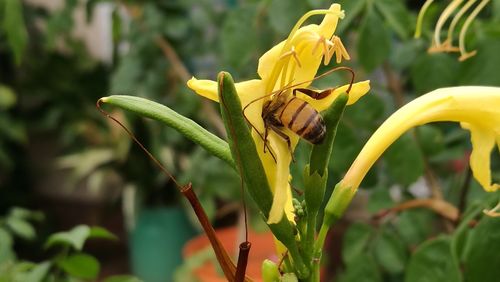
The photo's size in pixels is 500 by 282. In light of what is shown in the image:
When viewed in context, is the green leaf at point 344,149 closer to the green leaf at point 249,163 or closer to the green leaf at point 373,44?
the green leaf at point 373,44

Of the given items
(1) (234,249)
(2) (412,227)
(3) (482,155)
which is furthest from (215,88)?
(1) (234,249)

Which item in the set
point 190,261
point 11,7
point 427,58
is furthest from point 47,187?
point 427,58

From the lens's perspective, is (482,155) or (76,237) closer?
(482,155)

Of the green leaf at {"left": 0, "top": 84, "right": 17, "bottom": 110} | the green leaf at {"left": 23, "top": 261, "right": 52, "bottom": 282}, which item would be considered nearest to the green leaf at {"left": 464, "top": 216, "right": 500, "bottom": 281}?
the green leaf at {"left": 23, "top": 261, "right": 52, "bottom": 282}

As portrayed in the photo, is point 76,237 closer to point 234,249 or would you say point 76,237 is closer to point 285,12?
point 285,12

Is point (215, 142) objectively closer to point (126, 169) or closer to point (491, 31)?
point (491, 31)

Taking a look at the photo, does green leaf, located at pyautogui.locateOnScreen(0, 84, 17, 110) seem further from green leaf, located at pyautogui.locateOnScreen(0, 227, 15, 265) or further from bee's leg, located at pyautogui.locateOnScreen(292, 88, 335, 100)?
bee's leg, located at pyautogui.locateOnScreen(292, 88, 335, 100)
